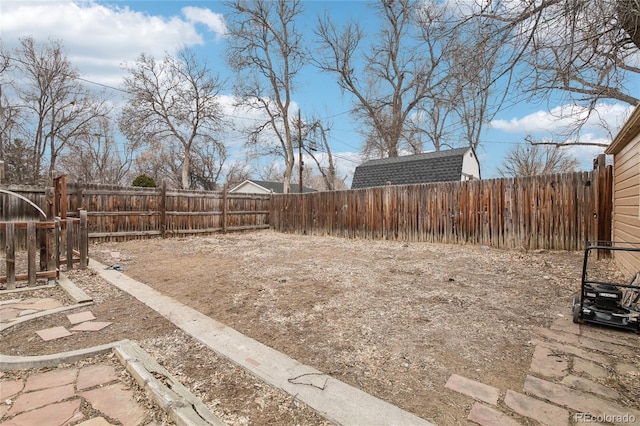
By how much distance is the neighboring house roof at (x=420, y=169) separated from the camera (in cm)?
1227

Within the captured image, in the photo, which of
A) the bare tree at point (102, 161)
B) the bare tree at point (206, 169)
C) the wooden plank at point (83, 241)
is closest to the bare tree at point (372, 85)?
the bare tree at point (206, 169)

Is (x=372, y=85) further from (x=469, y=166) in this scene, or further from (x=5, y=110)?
(x=5, y=110)

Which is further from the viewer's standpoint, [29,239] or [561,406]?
[29,239]

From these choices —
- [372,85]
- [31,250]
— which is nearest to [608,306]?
[31,250]

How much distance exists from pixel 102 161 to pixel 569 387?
2893cm

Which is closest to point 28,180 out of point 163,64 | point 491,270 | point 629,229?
point 163,64

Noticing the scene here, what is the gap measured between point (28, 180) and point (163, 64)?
8989 millimetres

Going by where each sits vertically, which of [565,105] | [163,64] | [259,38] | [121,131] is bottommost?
[565,105]

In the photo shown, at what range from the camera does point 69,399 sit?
1737 millimetres

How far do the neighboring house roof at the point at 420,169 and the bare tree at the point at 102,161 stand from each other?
16564 mm

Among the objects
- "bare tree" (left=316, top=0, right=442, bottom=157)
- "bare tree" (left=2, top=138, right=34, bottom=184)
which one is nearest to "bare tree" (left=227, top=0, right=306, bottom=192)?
"bare tree" (left=316, top=0, right=442, bottom=157)

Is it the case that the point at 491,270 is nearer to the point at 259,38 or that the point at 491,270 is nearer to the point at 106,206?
the point at 106,206

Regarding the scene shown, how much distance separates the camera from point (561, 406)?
164 centimetres

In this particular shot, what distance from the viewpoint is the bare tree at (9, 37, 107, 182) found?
14.5m
